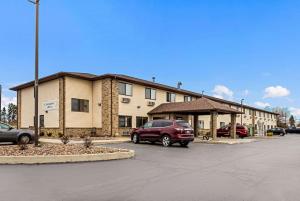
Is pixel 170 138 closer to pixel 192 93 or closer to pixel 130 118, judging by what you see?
pixel 130 118

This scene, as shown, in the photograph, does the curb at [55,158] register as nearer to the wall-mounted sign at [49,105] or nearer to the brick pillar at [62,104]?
the brick pillar at [62,104]

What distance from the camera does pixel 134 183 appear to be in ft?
27.0

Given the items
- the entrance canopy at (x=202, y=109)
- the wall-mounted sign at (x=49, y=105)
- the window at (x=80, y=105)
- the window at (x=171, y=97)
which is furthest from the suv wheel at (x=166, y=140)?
the window at (x=171, y=97)

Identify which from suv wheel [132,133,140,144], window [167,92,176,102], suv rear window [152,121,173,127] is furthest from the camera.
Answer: window [167,92,176,102]

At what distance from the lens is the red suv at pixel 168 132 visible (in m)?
20.7

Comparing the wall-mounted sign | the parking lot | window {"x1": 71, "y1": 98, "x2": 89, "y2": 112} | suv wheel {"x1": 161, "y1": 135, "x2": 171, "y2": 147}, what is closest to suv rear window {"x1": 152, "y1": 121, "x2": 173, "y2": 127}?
suv wheel {"x1": 161, "y1": 135, "x2": 171, "y2": 147}

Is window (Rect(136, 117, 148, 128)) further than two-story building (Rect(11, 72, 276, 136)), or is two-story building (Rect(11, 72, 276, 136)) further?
window (Rect(136, 117, 148, 128))

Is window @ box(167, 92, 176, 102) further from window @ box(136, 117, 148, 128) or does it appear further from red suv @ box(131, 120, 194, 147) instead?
red suv @ box(131, 120, 194, 147)

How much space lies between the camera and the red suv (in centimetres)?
2072

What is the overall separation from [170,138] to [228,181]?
1217 cm

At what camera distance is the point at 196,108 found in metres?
30.7

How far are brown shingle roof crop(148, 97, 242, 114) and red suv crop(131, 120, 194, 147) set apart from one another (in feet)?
28.7

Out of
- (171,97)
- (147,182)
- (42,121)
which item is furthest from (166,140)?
(171,97)

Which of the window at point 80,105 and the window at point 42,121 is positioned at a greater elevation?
the window at point 80,105
